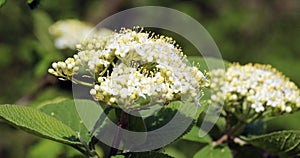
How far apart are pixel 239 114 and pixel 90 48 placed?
76 centimetres

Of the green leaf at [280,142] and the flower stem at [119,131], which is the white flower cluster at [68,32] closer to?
the green leaf at [280,142]

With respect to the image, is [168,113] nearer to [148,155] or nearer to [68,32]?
[148,155]

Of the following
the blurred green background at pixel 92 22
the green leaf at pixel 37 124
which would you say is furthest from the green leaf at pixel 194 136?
the blurred green background at pixel 92 22

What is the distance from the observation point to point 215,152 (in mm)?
2031

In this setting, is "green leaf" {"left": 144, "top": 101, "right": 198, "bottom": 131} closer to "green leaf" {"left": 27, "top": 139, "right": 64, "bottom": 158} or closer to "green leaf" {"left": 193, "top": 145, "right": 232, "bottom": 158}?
"green leaf" {"left": 193, "top": 145, "right": 232, "bottom": 158}

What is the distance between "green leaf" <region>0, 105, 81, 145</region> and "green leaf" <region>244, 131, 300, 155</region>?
0.69 metres

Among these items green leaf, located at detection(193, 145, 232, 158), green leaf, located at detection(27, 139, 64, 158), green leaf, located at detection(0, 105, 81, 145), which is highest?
green leaf, located at detection(193, 145, 232, 158)

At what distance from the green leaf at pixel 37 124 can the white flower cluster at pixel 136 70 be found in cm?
16

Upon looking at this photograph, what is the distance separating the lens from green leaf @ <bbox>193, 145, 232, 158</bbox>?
6.58 ft

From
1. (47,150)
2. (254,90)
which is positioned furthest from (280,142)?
(47,150)

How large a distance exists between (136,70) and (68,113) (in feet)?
1.35

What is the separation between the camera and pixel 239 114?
2.08m

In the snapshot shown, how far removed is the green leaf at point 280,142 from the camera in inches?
71.9

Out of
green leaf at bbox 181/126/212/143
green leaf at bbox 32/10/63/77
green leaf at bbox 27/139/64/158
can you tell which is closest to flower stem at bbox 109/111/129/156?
green leaf at bbox 181/126/212/143
